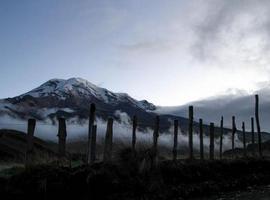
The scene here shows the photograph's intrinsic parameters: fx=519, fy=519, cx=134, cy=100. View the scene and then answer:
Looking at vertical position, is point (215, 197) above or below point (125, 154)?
below

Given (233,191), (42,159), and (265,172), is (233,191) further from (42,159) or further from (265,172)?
(42,159)

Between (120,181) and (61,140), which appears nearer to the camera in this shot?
(120,181)

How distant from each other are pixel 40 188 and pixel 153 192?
499 centimetres

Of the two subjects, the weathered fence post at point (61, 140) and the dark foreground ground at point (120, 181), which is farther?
the weathered fence post at point (61, 140)

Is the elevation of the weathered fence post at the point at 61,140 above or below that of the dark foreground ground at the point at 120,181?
above

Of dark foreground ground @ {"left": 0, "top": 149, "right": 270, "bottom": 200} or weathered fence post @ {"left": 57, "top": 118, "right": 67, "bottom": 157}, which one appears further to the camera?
weathered fence post @ {"left": 57, "top": 118, "right": 67, "bottom": 157}

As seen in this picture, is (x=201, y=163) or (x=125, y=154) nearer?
(x=125, y=154)

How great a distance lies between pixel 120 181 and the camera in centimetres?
2248

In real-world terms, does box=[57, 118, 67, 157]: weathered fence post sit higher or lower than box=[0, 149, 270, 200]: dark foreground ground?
higher

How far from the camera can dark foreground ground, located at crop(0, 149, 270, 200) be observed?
20.9 meters

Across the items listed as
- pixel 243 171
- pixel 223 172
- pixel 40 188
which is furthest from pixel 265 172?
pixel 40 188

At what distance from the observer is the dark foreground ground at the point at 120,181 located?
2088cm

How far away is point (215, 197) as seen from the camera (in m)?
23.1

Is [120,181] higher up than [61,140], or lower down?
lower down
